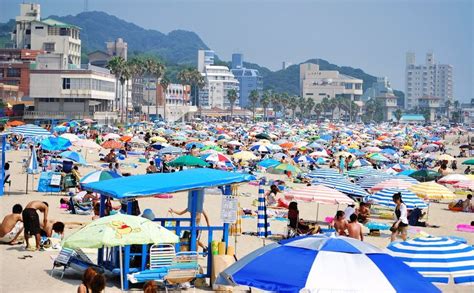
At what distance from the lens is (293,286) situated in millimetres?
6387

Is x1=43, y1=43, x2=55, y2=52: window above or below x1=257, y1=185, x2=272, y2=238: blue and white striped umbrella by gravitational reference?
above

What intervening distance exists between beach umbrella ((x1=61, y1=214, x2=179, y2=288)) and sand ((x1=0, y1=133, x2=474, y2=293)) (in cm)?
120

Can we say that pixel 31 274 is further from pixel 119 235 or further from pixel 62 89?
pixel 62 89

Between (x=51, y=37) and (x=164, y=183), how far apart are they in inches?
3803

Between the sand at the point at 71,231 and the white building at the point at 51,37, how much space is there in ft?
226

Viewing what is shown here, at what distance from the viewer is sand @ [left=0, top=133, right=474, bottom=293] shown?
37.9 ft

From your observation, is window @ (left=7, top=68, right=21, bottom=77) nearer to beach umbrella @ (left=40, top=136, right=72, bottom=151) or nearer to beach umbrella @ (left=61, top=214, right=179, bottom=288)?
beach umbrella @ (left=40, top=136, right=72, bottom=151)

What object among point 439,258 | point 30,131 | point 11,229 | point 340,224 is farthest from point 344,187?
point 439,258

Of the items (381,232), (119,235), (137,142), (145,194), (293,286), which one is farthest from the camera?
(137,142)

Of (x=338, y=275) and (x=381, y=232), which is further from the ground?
(x=338, y=275)

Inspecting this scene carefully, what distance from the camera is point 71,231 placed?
16234 mm

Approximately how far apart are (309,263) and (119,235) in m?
4.04

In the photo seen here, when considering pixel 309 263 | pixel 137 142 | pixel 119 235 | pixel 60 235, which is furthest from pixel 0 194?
pixel 137 142

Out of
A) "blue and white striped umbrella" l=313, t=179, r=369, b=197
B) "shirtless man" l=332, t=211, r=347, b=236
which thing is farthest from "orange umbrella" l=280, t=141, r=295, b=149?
"shirtless man" l=332, t=211, r=347, b=236
